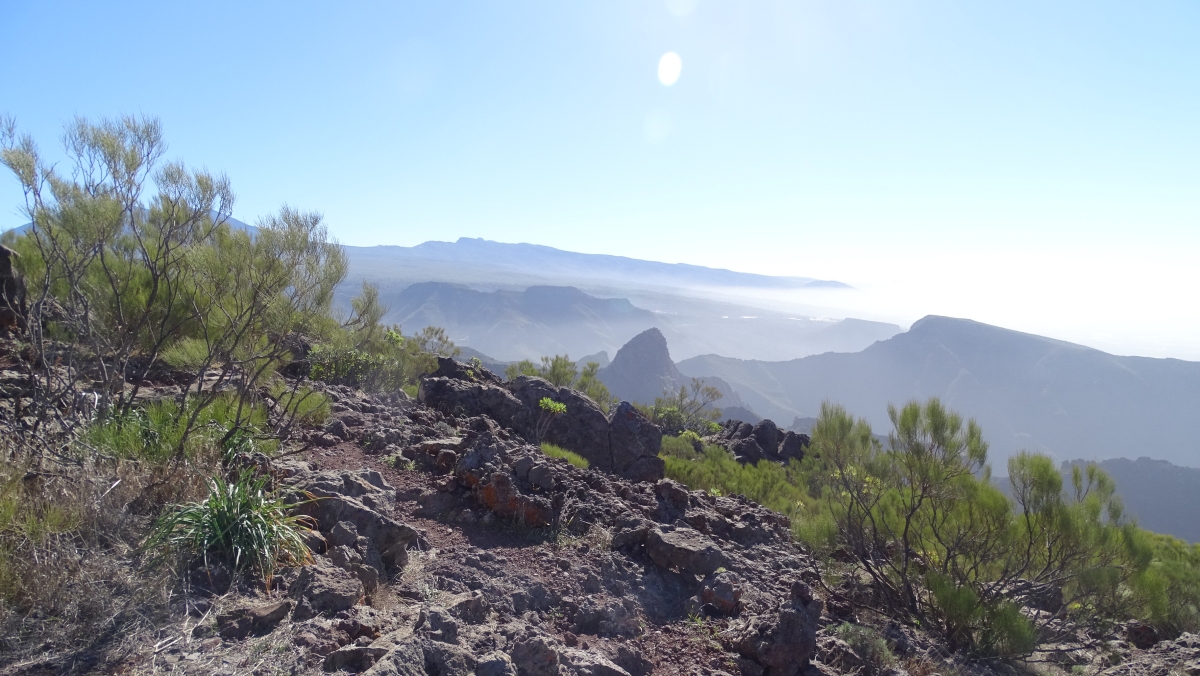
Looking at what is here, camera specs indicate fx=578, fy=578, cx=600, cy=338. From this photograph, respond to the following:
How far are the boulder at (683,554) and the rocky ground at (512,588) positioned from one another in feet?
0.06

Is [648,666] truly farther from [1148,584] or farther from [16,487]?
[1148,584]

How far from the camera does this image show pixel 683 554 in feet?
19.4

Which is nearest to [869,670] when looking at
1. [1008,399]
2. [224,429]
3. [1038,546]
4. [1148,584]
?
[1038,546]

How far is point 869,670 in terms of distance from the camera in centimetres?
489

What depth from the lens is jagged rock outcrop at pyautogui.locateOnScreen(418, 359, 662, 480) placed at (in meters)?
10.8

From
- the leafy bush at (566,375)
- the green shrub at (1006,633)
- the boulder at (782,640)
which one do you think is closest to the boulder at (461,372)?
the leafy bush at (566,375)

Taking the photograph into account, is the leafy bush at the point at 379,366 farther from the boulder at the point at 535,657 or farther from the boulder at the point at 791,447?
the boulder at the point at 791,447

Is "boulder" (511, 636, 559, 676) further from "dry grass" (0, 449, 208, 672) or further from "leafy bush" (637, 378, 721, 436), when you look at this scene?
"leafy bush" (637, 378, 721, 436)

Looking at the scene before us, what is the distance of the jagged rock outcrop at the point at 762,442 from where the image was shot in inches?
653

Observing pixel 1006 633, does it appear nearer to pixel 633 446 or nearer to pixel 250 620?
pixel 633 446

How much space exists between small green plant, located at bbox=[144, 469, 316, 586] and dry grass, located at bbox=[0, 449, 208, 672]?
20 centimetres

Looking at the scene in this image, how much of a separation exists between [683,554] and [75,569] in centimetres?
473

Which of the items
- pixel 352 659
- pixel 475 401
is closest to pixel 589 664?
pixel 352 659

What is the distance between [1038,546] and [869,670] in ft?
9.55
